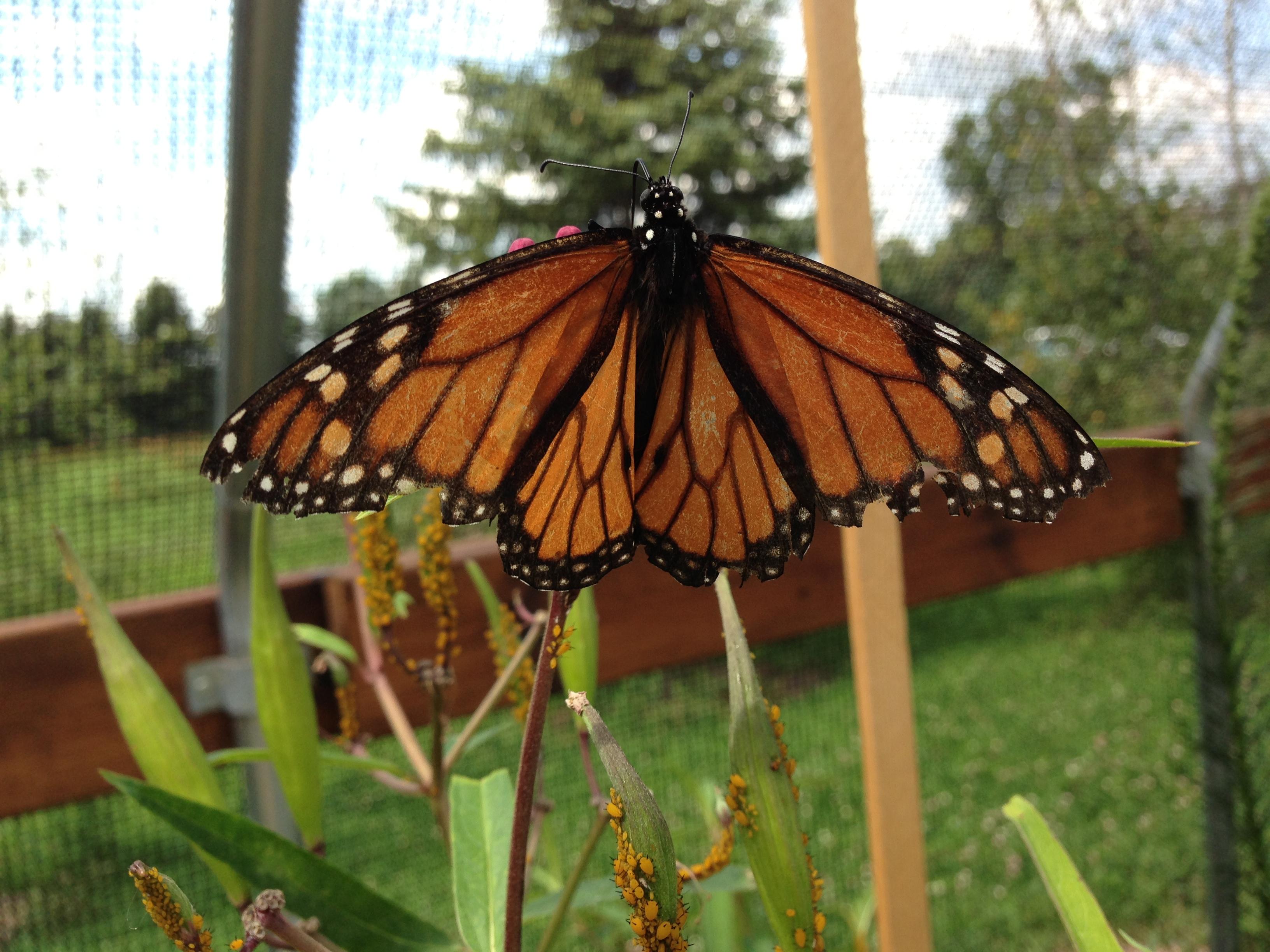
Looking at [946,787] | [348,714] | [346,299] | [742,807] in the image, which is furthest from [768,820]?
[946,787]

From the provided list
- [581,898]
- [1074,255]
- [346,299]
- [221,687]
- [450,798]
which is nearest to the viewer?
[450,798]

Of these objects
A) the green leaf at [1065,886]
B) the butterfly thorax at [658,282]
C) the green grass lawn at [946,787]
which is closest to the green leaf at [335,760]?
the green grass lawn at [946,787]

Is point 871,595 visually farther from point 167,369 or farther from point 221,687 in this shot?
point 167,369

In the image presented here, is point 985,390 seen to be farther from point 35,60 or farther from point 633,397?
point 35,60

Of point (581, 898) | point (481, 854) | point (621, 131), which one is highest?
point (621, 131)

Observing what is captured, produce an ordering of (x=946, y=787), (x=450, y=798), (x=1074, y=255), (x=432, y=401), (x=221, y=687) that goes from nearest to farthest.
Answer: (x=432, y=401), (x=450, y=798), (x=221, y=687), (x=1074, y=255), (x=946, y=787)

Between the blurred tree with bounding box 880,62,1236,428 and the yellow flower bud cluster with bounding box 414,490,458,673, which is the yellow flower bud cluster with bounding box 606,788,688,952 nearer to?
the yellow flower bud cluster with bounding box 414,490,458,673

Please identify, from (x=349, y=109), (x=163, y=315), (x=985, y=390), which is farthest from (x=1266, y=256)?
(x=163, y=315)
